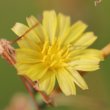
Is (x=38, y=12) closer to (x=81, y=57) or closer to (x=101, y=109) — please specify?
(x=101, y=109)

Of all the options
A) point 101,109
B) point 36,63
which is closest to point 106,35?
point 101,109

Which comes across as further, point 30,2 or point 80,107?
point 30,2

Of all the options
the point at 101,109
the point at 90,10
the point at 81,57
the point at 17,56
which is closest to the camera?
the point at 17,56

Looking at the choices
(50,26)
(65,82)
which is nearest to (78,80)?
(65,82)

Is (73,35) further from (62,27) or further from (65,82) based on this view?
(65,82)

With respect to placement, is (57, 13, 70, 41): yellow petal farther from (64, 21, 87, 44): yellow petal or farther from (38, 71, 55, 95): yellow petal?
(38, 71, 55, 95): yellow petal

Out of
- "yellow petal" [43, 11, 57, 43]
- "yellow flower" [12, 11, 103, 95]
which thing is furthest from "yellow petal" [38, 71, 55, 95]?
"yellow petal" [43, 11, 57, 43]
